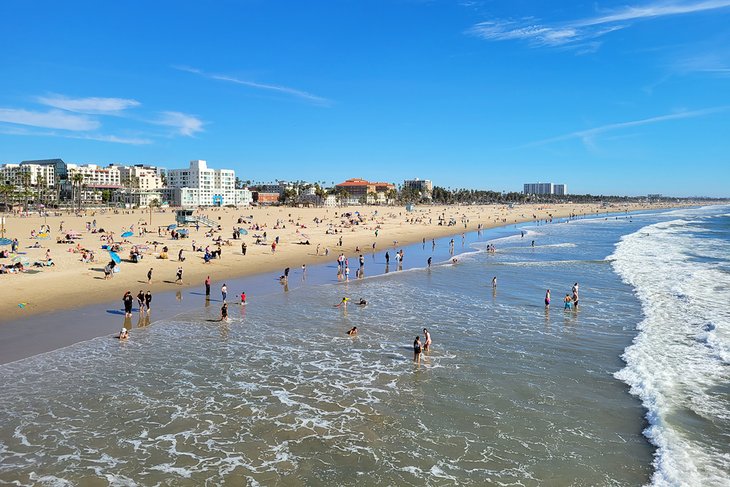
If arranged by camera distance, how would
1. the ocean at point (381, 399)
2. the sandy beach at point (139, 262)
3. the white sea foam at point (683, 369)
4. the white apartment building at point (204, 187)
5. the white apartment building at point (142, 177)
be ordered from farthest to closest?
the white apartment building at point (142, 177)
the white apartment building at point (204, 187)
the sandy beach at point (139, 262)
the white sea foam at point (683, 369)
the ocean at point (381, 399)

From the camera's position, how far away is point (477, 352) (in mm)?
16328

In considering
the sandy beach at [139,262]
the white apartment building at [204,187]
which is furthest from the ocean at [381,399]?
the white apartment building at [204,187]

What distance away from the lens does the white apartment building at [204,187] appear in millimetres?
149125

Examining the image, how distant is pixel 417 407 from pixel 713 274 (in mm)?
29917

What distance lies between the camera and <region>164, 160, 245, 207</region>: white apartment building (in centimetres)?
14912

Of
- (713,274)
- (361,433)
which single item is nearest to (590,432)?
(361,433)

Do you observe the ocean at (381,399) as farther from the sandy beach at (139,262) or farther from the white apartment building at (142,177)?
the white apartment building at (142,177)

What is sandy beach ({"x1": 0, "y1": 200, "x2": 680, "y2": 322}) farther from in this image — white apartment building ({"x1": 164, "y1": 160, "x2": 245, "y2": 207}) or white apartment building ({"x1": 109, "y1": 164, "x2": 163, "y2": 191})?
white apartment building ({"x1": 109, "y1": 164, "x2": 163, "y2": 191})

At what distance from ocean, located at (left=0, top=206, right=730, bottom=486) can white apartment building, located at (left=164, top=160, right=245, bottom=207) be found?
443 ft

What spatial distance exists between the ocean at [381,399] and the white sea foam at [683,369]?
0.06m

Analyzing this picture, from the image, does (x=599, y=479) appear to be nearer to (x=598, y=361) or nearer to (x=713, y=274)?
(x=598, y=361)

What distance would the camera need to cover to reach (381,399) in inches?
498

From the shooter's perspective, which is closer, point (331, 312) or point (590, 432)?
point (590, 432)

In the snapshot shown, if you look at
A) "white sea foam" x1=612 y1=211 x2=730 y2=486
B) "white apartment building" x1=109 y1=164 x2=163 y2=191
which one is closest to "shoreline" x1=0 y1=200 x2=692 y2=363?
"white sea foam" x1=612 y1=211 x2=730 y2=486
